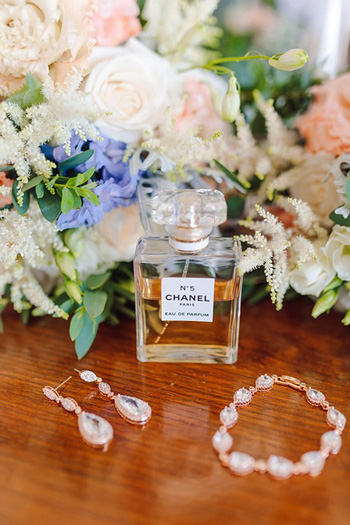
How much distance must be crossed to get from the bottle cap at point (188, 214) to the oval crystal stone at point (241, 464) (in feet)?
0.83

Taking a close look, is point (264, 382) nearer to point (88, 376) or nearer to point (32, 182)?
point (88, 376)

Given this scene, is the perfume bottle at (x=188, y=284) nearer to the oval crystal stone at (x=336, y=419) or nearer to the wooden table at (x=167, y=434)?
the wooden table at (x=167, y=434)

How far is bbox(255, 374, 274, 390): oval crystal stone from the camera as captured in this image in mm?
660

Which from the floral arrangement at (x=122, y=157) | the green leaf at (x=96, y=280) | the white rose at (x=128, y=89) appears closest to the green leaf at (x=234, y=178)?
the floral arrangement at (x=122, y=157)

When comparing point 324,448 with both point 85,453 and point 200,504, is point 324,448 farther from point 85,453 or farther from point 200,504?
point 85,453

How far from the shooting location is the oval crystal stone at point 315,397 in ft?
2.07

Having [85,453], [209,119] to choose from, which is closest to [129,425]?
[85,453]

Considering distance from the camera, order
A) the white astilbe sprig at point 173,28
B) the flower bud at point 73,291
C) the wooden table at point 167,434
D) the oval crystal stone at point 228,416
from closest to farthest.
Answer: the wooden table at point 167,434, the oval crystal stone at point 228,416, the flower bud at point 73,291, the white astilbe sprig at point 173,28

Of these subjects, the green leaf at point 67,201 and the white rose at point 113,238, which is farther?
the white rose at point 113,238

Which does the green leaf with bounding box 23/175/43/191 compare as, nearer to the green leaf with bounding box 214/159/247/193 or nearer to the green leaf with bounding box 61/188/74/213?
the green leaf with bounding box 61/188/74/213

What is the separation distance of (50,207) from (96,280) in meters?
0.15

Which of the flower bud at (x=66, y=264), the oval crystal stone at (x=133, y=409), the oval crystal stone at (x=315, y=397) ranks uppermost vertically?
the flower bud at (x=66, y=264)

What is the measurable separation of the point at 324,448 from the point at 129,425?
229 millimetres

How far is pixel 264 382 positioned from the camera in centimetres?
66
